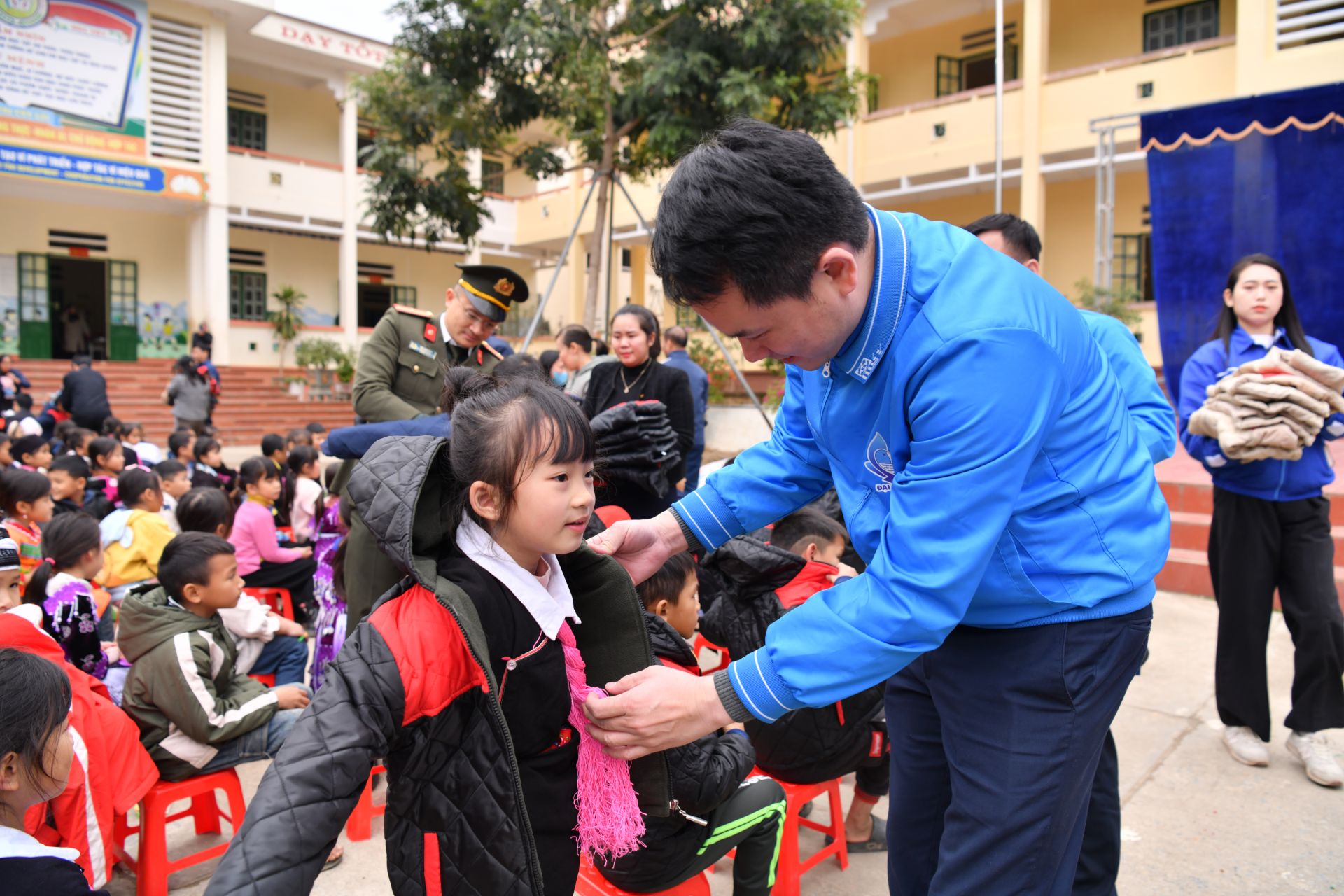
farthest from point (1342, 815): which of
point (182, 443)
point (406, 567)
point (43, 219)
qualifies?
point (43, 219)

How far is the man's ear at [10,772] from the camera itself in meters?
1.59

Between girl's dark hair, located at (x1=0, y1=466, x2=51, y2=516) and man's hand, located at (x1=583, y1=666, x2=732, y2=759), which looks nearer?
man's hand, located at (x1=583, y1=666, x2=732, y2=759)

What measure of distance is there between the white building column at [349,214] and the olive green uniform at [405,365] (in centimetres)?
1559

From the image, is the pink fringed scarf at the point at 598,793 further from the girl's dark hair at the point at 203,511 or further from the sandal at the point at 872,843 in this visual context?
the girl's dark hair at the point at 203,511

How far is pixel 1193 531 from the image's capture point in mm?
5492

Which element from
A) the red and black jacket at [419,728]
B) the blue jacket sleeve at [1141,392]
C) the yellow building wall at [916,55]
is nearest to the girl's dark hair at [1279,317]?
the blue jacket sleeve at [1141,392]

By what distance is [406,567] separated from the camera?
1371 millimetres

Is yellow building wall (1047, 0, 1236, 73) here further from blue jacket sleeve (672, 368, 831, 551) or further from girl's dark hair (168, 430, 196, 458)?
blue jacket sleeve (672, 368, 831, 551)

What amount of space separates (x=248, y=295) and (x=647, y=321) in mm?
17133

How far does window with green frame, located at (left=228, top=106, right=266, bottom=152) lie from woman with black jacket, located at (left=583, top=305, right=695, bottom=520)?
1725 centimetres

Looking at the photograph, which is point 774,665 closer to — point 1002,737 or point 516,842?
point 1002,737

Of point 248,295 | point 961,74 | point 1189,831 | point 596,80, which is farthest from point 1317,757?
point 248,295

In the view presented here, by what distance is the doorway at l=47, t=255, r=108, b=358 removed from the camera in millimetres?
16609

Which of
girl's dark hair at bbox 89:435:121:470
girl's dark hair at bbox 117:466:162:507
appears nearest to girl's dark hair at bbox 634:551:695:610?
girl's dark hair at bbox 117:466:162:507
